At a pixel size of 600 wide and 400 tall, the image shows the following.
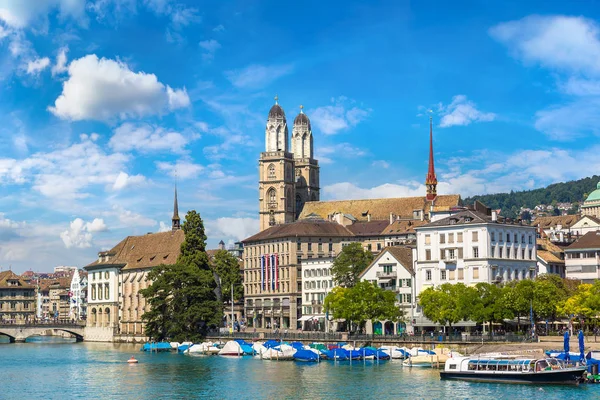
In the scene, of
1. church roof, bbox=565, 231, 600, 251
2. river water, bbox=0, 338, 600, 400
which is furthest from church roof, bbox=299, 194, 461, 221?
river water, bbox=0, 338, 600, 400

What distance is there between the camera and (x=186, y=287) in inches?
5153

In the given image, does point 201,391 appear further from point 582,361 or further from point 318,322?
point 318,322

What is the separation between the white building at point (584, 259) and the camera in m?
132

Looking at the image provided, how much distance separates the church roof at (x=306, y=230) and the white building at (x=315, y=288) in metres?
6.74

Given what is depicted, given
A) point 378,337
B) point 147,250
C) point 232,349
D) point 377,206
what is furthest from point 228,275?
point 378,337

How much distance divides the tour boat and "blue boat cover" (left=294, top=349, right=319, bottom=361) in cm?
2238

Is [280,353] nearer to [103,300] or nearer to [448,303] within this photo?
[448,303]

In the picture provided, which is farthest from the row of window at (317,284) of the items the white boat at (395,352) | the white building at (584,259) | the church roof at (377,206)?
the white boat at (395,352)

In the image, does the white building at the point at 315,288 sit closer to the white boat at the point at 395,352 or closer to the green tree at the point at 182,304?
the green tree at the point at 182,304

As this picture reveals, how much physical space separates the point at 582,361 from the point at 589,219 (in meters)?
113

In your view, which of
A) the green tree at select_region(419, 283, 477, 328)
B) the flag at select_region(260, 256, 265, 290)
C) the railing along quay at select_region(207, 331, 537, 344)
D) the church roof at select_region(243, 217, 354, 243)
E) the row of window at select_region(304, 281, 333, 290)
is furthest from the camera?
the flag at select_region(260, 256, 265, 290)

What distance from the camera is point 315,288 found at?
14900 centimetres

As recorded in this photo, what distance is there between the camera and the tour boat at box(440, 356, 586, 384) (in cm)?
7581

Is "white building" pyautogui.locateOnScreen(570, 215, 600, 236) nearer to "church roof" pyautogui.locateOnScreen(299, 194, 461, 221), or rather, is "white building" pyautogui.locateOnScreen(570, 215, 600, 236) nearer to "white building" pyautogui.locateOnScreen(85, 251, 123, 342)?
"church roof" pyautogui.locateOnScreen(299, 194, 461, 221)
